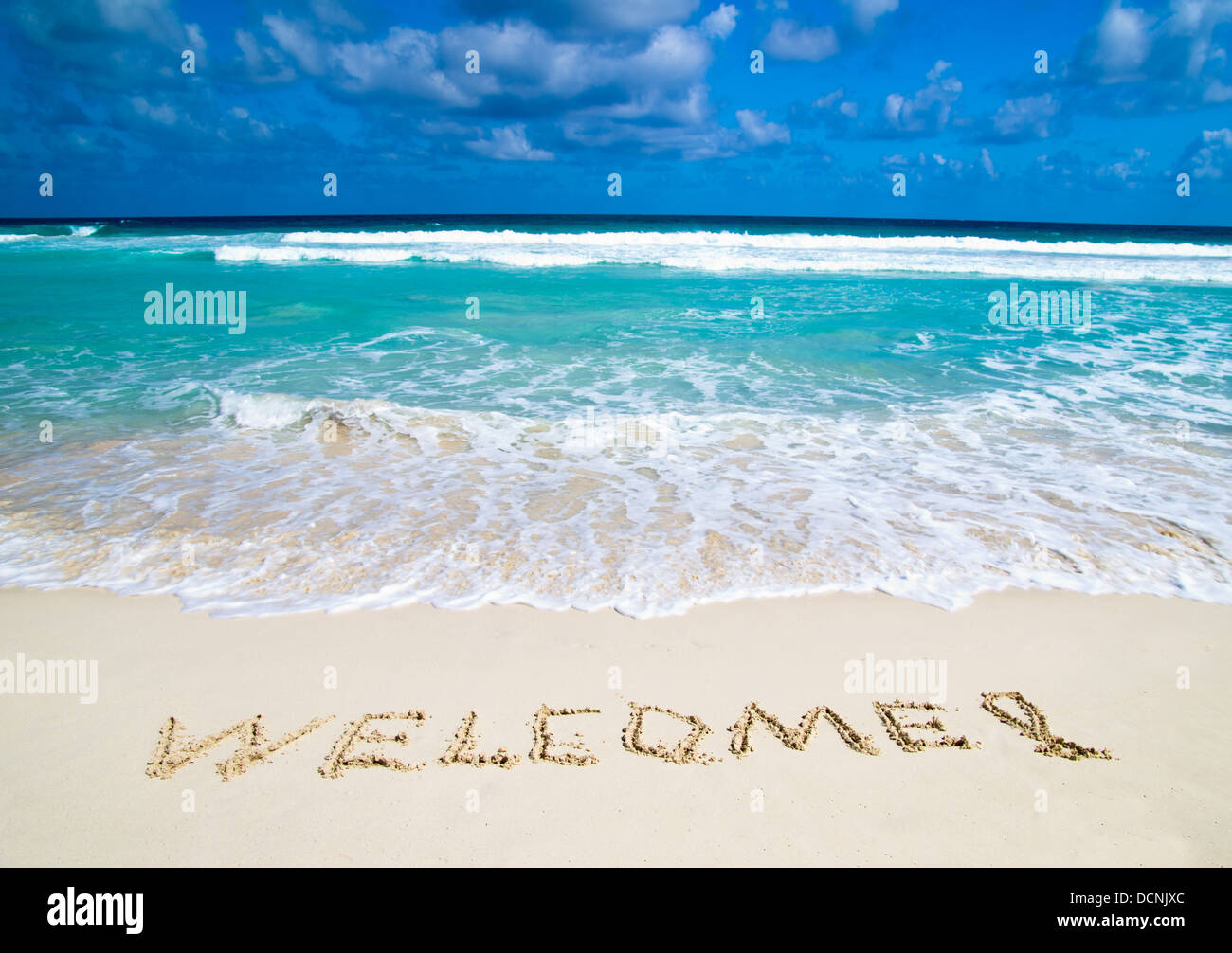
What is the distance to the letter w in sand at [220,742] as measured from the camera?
280 cm

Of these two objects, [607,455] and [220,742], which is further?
[607,455]

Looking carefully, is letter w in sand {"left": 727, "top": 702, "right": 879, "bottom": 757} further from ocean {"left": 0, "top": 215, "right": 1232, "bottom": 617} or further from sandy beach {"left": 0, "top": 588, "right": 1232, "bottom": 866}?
ocean {"left": 0, "top": 215, "right": 1232, "bottom": 617}

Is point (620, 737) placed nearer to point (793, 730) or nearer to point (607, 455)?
point (793, 730)

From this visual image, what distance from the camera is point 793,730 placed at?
120 inches

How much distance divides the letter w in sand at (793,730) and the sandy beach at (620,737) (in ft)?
0.05

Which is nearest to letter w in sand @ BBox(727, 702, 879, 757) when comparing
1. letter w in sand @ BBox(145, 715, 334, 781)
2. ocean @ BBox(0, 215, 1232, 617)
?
ocean @ BBox(0, 215, 1232, 617)

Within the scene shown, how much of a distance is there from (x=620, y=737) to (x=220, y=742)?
67.1 inches

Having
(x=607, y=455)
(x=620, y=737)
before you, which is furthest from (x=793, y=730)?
(x=607, y=455)

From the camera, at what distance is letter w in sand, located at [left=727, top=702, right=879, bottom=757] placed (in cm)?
294

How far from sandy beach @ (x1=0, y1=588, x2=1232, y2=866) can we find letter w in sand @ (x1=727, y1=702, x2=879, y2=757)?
0.05ft

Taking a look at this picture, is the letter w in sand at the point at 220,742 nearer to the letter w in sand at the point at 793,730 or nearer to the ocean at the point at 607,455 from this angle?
the ocean at the point at 607,455
